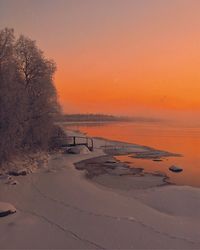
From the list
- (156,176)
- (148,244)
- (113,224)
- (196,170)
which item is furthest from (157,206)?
(196,170)

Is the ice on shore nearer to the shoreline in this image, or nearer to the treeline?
the shoreline

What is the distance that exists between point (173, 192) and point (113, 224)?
7.92 metres

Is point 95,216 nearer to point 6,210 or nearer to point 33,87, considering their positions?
point 6,210

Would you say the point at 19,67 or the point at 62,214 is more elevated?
the point at 19,67

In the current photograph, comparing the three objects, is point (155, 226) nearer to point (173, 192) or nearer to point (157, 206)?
point (157, 206)

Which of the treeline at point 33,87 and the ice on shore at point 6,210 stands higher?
the treeline at point 33,87

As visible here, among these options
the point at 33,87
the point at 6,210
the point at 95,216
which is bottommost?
the point at 95,216

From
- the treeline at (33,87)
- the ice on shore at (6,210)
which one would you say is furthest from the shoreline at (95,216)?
the treeline at (33,87)

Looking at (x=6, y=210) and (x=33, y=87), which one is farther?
(x=33, y=87)

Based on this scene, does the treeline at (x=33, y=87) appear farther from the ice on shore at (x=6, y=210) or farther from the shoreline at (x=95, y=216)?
the ice on shore at (x=6, y=210)

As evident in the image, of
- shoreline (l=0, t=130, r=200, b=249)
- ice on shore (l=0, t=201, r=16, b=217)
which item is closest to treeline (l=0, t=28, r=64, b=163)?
shoreline (l=0, t=130, r=200, b=249)

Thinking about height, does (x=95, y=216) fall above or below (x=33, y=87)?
below

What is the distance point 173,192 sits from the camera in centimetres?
2038

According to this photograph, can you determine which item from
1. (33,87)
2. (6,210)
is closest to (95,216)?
(6,210)
